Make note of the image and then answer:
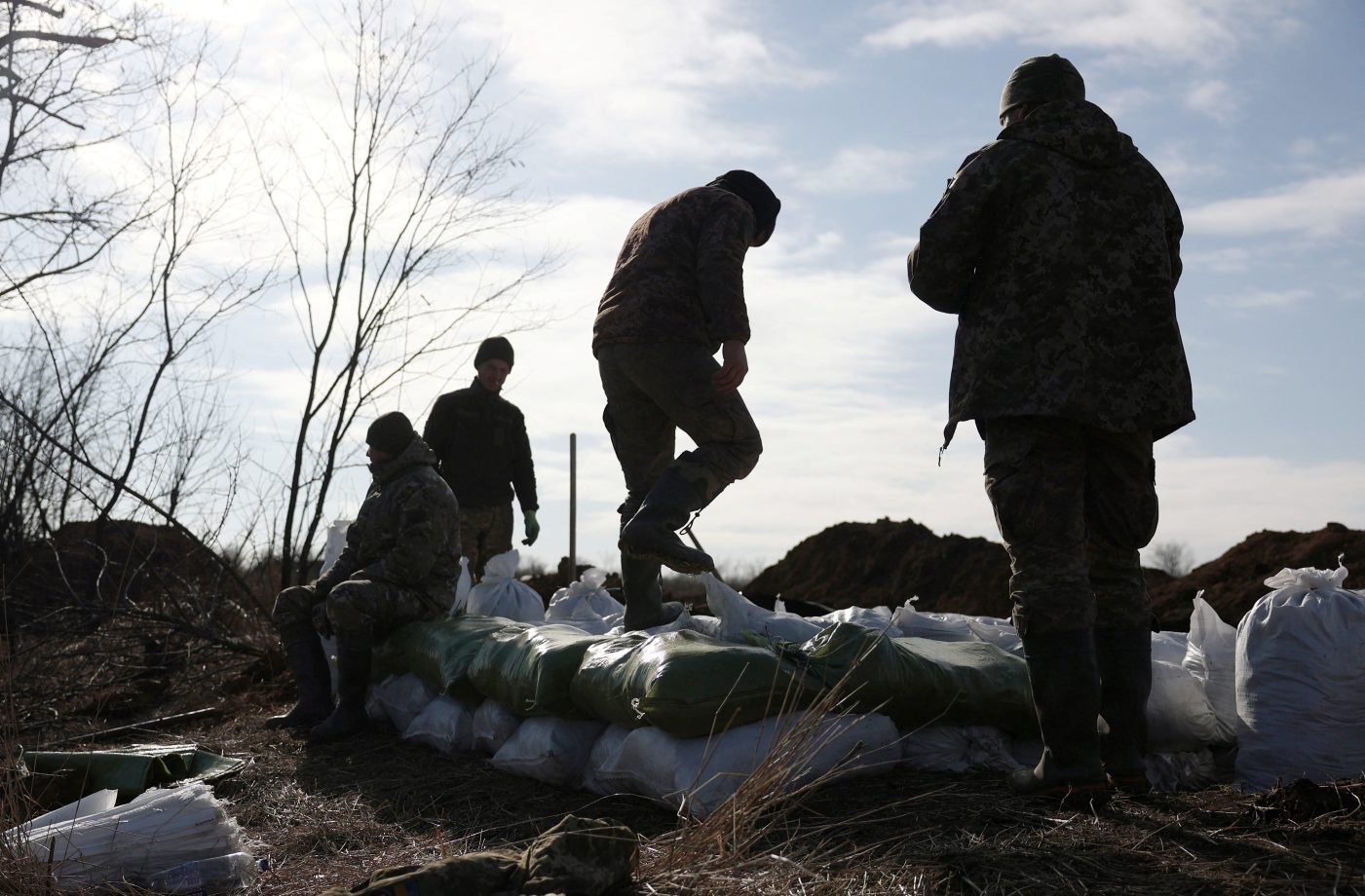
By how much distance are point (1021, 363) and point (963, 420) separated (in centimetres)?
19

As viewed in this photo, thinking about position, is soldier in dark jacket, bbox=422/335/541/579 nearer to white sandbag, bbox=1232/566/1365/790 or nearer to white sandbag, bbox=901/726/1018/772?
white sandbag, bbox=901/726/1018/772

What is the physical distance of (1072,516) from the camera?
296cm

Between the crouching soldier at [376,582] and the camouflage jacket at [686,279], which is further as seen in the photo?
the crouching soldier at [376,582]

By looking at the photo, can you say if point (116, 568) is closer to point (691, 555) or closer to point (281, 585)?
point (281, 585)

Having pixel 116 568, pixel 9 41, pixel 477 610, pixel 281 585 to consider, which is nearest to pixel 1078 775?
pixel 477 610

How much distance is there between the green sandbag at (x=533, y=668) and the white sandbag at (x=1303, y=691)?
5.75 ft

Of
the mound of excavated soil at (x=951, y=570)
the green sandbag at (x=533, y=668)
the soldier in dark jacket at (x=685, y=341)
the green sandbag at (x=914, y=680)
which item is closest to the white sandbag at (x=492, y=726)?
the green sandbag at (x=533, y=668)

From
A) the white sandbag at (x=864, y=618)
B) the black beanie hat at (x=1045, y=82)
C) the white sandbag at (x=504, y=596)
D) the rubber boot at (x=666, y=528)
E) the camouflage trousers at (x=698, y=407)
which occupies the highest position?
the black beanie hat at (x=1045, y=82)

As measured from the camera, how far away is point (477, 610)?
595 cm

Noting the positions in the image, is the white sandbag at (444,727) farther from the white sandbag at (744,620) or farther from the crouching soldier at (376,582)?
the white sandbag at (744,620)

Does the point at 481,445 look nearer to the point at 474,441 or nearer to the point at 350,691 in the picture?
the point at 474,441

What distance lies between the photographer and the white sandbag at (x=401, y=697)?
4.91 m

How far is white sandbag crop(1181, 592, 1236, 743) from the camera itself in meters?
3.58

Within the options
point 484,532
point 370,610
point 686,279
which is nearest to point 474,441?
point 484,532
